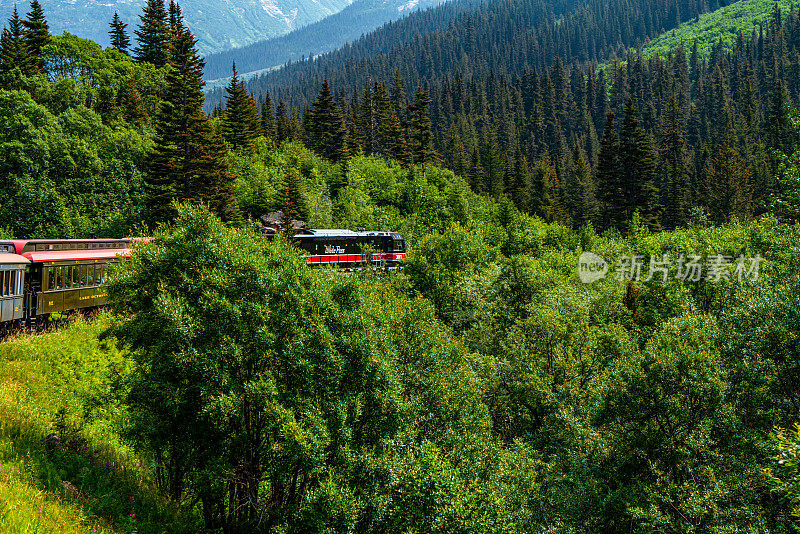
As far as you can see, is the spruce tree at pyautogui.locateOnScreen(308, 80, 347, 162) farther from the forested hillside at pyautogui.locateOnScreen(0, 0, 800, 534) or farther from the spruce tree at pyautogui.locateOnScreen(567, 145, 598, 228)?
the spruce tree at pyautogui.locateOnScreen(567, 145, 598, 228)

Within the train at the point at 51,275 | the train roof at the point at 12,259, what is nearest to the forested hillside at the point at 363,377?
the train at the point at 51,275

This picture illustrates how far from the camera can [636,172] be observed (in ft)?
240

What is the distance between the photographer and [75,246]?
29.8m

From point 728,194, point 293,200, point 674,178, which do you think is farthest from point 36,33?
point 728,194

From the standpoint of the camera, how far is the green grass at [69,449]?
14.0 m

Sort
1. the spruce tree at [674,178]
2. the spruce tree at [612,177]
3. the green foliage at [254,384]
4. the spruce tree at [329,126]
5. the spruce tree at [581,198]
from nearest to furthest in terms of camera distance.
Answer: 1. the green foliage at [254,384]
2. the spruce tree at [612,177]
3. the spruce tree at [329,126]
4. the spruce tree at [674,178]
5. the spruce tree at [581,198]

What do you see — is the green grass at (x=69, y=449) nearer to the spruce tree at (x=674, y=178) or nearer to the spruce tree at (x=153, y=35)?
the spruce tree at (x=153, y=35)

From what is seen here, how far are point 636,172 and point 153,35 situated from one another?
81.5 metres

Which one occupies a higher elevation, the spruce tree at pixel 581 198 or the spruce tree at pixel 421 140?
the spruce tree at pixel 421 140

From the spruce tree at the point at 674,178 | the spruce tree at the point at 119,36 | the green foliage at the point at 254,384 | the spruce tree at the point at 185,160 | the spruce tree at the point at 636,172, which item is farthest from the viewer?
the spruce tree at the point at 674,178

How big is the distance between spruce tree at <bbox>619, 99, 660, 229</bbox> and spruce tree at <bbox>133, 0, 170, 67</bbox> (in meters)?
74.8

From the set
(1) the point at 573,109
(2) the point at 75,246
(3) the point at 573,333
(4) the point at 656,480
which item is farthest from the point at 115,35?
(1) the point at 573,109

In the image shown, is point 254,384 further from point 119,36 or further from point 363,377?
point 119,36

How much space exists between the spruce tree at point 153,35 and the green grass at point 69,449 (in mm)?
67345
